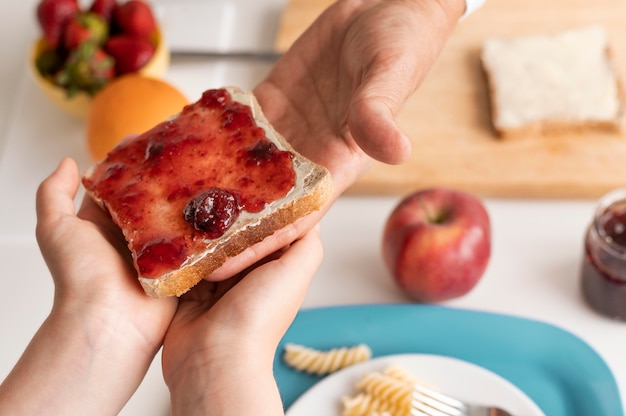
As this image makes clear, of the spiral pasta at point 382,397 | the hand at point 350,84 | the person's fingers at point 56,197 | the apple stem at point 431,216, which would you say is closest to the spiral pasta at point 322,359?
the spiral pasta at point 382,397

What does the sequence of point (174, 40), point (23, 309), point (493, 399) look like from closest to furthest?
1. point (493, 399)
2. point (23, 309)
3. point (174, 40)

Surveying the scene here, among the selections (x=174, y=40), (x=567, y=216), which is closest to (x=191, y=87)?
(x=174, y=40)

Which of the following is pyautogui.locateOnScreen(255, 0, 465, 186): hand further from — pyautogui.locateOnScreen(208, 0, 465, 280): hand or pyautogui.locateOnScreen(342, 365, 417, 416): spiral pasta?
pyautogui.locateOnScreen(342, 365, 417, 416): spiral pasta

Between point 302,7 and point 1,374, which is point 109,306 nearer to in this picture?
point 1,374

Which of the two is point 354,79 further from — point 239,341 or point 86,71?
point 86,71

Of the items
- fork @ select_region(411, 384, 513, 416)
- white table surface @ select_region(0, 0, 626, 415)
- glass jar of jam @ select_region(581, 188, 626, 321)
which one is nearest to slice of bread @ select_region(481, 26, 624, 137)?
white table surface @ select_region(0, 0, 626, 415)

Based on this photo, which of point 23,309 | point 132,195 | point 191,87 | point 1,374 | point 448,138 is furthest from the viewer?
point 191,87

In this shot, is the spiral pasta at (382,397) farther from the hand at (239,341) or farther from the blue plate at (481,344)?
the hand at (239,341)

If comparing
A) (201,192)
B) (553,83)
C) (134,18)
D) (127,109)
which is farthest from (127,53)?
(553,83)
